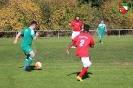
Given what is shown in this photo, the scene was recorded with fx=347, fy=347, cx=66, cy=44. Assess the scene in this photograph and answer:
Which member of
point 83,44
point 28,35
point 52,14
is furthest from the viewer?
point 52,14

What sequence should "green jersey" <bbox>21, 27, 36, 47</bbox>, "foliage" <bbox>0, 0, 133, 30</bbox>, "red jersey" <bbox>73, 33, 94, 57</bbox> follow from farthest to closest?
"foliage" <bbox>0, 0, 133, 30</bbox>
"green jersey" <bbox>21, 27, 36, 47</bbox>
"red jersey" <bbox>73, 33, 94, 57</bbox>

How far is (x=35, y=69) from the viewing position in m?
13.7

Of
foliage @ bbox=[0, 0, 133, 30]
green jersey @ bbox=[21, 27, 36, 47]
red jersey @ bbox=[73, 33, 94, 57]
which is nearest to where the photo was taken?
red jersey @ bbox=[73, 33, 94, 57]

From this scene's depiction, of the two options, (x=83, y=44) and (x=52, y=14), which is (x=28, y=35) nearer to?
(x=83, y=44)

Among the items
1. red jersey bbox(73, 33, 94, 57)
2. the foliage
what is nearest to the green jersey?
red jersey bbox(73, 33, 94, 57)

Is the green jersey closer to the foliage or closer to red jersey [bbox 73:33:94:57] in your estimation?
red jersey [bbox 73:33:94:57]

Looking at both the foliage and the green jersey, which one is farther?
the foliage

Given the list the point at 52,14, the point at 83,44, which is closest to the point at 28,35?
the point at 83,44

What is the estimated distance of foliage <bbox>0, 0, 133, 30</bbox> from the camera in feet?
141

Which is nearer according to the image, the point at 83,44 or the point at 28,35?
the point at 83,44

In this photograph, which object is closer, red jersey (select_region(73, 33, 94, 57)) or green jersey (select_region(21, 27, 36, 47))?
red jersey (select_region(73, 33, 94, 57))

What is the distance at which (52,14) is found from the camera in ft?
144

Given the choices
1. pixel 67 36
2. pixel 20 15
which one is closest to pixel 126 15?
pixel 67 36

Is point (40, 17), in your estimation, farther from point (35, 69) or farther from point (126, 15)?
point (35, 69)
